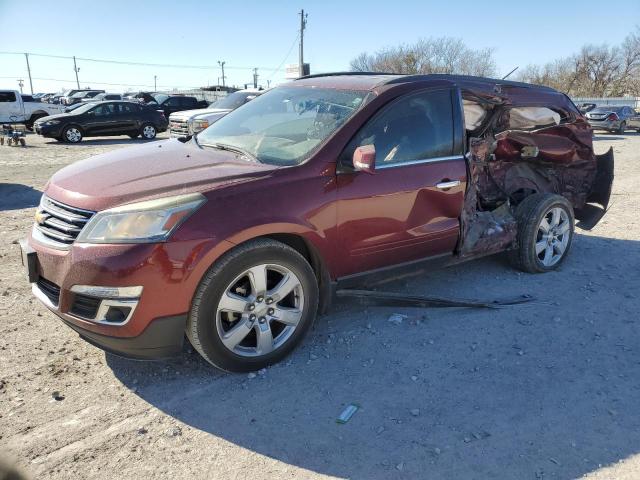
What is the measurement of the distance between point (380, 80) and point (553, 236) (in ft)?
8.19

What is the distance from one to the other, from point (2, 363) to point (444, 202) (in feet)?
10.7

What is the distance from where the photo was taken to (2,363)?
327cm

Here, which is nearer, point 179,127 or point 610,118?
point 179,127

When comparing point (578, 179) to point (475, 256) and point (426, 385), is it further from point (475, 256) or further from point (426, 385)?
point (426, 385)

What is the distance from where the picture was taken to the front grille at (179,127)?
47.5 ft

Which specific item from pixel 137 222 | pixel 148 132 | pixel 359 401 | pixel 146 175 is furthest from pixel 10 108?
pixel 359 401

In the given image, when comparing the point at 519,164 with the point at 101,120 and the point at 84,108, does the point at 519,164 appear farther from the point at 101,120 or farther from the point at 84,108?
the point at 84,108

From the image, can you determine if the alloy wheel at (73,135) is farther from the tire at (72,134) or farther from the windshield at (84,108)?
the windshield at (84,108)

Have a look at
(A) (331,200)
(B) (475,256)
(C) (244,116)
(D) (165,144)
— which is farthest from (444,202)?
(D) (165,144)

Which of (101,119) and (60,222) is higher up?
(60,222)

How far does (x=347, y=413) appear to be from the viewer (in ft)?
9.54

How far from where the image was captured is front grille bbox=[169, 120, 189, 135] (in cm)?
1449

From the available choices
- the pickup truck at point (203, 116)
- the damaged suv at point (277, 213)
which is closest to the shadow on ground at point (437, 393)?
the damaged suv at point (277, 213)

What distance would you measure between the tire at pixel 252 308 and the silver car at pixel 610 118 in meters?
24.7
